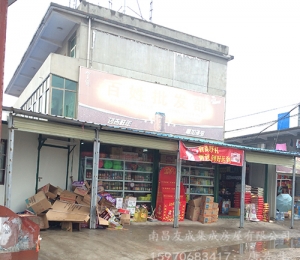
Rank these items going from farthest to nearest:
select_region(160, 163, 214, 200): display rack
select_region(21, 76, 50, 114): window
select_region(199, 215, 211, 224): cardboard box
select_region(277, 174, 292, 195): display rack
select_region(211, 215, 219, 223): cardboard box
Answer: select_region(277, 174, 292, 195): display rack < select_region(160, 163, 214, 200): display rack < select_region(21, 76, 50, 114): window < select_region(211, 215, 219, 223): cardboard box < select_region(199, 215, 211, 224): cardboard box

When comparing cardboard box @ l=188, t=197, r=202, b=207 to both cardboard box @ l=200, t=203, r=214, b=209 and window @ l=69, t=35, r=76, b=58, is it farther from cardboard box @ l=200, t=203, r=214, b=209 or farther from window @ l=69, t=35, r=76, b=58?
window @ l=69, t=35, r=76, b=58

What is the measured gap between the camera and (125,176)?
12.9m

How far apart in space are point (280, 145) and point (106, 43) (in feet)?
45.2

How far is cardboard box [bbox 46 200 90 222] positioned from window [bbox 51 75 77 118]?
5.03 meters

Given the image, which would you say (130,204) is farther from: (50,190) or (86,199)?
(50,190)

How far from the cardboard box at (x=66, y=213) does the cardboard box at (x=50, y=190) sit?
41 cm

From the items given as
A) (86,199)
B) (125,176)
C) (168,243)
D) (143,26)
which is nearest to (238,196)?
(125,176)

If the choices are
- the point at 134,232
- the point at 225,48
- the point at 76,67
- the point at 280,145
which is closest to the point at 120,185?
the point at 134,232

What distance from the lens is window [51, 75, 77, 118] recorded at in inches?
545

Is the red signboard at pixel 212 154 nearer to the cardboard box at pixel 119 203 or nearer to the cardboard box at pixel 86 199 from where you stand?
the cardboard box at pixel 119 203

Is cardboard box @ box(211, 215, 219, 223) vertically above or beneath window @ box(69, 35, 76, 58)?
beneath

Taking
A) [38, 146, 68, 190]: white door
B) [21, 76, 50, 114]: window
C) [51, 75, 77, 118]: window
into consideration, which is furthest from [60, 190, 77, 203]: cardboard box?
[21, 76, 50, 114]: window

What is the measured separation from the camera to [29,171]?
10719 millimetres

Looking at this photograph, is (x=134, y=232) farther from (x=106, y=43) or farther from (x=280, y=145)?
(x=280, y=145)
